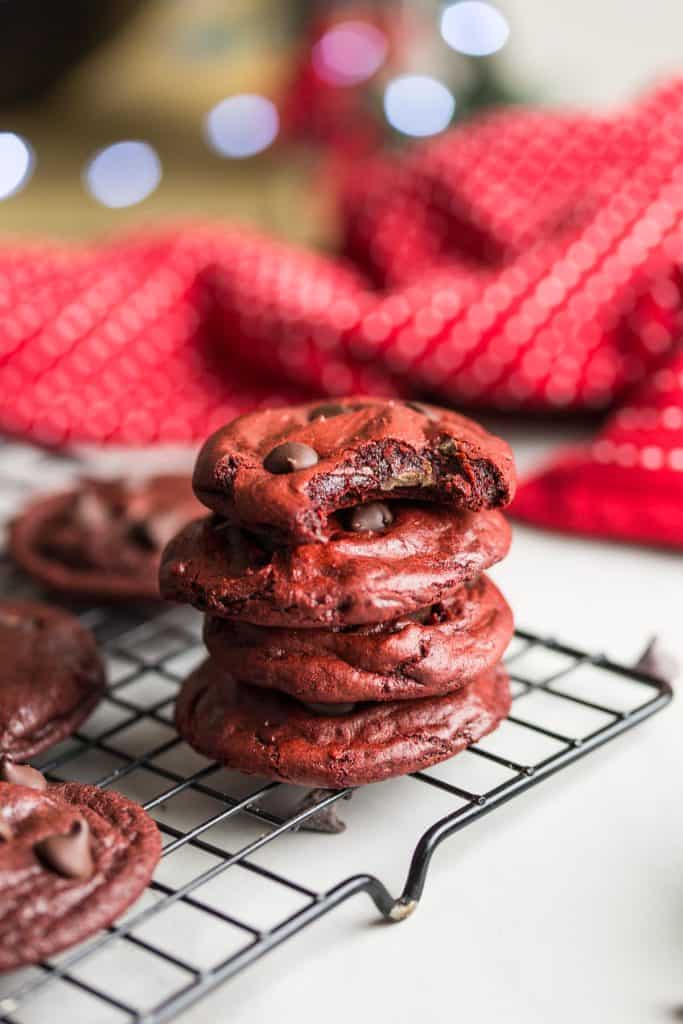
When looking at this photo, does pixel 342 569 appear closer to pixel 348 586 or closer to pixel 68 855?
pixel 348 586

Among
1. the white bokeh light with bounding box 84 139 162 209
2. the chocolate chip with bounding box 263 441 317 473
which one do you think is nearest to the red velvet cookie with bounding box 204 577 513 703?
the chocolate chip with bounding box 263 441 317 473

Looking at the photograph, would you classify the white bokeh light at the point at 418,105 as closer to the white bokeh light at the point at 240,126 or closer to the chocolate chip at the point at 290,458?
the white bokeh light at the point at 240,126

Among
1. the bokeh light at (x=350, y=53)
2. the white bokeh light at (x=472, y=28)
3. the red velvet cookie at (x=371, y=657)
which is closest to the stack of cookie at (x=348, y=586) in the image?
the red velvet cookie at (x=371, y=657)

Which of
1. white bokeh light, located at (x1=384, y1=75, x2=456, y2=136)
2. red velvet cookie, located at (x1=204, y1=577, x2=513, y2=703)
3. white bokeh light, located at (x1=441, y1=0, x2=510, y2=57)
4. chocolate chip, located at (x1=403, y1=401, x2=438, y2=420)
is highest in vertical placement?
white bokeh light, located at (x1=441, y1=0, x2=510, y2=57)

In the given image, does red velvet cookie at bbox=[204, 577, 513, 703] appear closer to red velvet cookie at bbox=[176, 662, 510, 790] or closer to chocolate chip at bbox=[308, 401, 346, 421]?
red velvet cookie at bbox=[176, 662, 510, 790]


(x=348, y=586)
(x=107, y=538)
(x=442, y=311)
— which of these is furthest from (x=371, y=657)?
(x=442, y=311)

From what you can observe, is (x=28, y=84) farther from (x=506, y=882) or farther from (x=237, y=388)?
(x=506, y=882)
